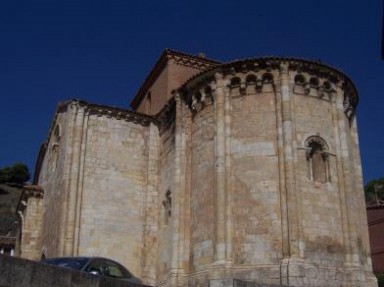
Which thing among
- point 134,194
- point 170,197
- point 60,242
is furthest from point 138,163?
point 60,242

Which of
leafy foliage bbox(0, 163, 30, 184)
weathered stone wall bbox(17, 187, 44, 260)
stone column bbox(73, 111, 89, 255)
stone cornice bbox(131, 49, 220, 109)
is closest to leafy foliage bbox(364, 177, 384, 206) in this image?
stone cornice bbox(131, 49, 220, 109)

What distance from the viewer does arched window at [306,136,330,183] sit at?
19.2 meters

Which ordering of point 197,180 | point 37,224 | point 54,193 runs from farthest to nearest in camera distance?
point 37,224 → point 54,193 → point 197,180

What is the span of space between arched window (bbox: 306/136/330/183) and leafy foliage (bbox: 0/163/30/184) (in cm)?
6328

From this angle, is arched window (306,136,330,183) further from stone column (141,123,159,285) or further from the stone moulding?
stone column (141,123,159,285)

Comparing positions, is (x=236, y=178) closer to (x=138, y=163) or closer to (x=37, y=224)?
(x=138, y=163)

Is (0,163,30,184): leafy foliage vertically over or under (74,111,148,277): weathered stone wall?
over

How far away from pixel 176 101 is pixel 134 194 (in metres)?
4.32

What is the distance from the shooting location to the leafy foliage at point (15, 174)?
248 feet

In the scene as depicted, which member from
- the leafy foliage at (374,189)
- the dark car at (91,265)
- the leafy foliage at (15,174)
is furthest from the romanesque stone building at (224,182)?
the leafy foliage at (15,174)

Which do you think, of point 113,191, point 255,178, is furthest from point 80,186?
point 255,178

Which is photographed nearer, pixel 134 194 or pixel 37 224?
pixel 134 194

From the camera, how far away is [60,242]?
21.2 m

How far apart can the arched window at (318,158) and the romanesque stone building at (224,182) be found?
4cm
